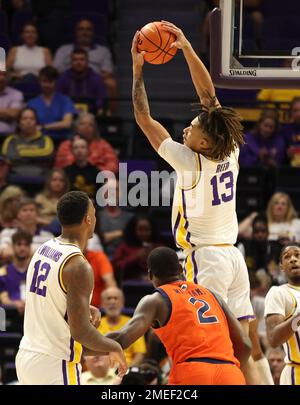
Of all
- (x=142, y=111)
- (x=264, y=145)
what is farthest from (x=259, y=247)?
(x=142, y=111)

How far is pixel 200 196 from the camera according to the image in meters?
6.85

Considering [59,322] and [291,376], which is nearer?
[59,322]

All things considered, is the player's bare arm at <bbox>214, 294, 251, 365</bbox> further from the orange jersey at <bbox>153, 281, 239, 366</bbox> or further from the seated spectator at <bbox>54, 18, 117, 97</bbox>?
the seated spectator at <bbox>54, 18, 117, 97</bbox>

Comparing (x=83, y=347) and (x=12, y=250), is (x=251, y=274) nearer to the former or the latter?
(x=12, y=250)

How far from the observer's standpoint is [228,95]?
43.3 ft

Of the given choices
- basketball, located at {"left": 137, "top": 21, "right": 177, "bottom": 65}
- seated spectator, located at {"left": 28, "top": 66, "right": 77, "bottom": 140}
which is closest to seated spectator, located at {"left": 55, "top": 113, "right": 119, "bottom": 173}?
seated spectator, located at {"left": 28, "top": 66, "right": 77, "bottom": 140}

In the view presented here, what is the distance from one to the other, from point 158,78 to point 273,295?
7.15 meters

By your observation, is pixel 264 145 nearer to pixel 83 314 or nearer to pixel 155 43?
pixel 155 43

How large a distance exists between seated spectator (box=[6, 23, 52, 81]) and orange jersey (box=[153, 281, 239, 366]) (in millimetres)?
7752

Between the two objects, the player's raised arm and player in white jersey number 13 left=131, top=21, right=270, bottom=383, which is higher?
the player's raised arm

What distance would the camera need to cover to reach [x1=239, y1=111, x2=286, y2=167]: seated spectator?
39.7 feet

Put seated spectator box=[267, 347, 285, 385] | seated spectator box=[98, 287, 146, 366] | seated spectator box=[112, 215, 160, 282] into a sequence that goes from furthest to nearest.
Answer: seated spectator box=[112, 215, 160, 282], seated spectator box=[98, 287, 146, 366], seated spectator box=[267, 347, 285, 385]

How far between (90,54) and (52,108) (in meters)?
1.33
